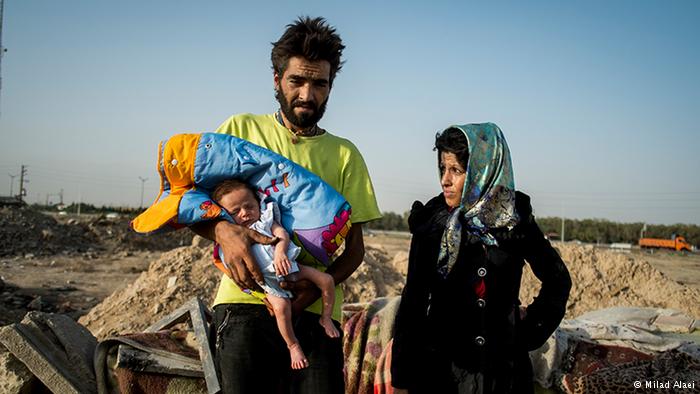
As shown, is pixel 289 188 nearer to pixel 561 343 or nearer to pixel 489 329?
pixel 489 329

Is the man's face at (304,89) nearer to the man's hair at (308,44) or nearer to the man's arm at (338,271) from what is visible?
the man's hair at (308,44)

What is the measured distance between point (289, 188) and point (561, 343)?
8.90ft

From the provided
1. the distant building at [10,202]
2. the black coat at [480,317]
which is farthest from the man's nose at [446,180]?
the distant building at [10,202]

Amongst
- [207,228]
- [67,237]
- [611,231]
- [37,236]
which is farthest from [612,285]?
[611,231]

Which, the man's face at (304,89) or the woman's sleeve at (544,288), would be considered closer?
the man's face at (304,89)

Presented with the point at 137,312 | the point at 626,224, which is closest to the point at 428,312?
the point at 137,312

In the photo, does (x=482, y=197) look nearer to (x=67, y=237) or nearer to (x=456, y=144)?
(x=456, y=144)

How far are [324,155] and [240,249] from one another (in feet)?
1.77

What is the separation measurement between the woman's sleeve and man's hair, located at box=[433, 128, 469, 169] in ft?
1.24

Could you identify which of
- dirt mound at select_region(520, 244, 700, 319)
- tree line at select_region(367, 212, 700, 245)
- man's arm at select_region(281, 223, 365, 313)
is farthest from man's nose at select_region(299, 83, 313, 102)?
tree line at select_region(367, 212, 700, 245)

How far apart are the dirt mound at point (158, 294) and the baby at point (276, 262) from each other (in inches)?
184

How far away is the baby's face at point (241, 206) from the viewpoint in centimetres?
216

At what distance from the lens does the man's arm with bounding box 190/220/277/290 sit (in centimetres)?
202

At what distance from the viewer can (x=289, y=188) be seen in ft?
7.02
